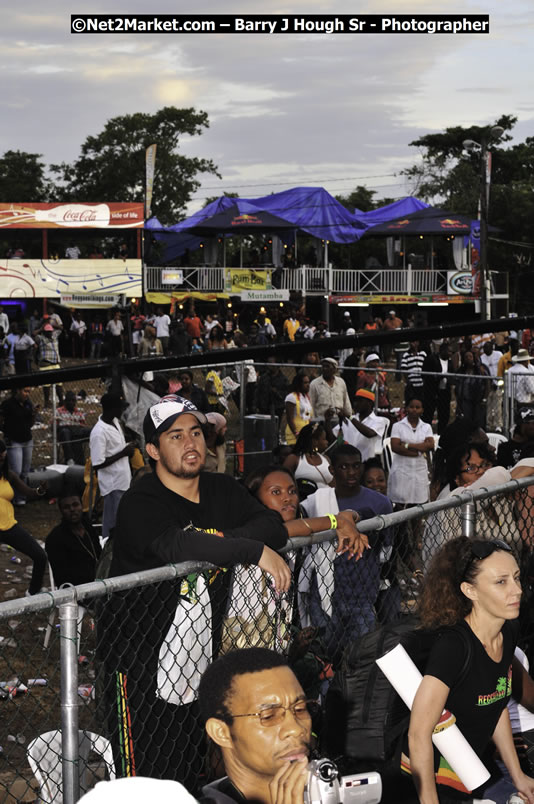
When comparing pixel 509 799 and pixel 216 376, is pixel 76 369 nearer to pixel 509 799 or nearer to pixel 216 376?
pixel 509 799

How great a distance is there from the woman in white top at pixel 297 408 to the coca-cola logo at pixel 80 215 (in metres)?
32.0

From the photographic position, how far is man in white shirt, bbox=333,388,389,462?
13.1 m

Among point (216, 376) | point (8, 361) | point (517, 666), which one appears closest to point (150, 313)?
point (8, 361)

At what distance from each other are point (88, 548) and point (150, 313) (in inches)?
1467

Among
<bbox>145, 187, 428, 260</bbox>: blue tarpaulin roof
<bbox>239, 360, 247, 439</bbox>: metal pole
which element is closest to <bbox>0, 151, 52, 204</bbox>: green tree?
<bbox>145, 187, 428, 260</bbox>: blue tarpaulin roof

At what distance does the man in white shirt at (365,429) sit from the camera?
13094mm

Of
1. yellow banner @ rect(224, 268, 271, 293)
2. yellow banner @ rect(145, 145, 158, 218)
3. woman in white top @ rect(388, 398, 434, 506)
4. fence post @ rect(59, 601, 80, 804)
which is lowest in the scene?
woman in white top @ rect(388, 398, 434, 506)

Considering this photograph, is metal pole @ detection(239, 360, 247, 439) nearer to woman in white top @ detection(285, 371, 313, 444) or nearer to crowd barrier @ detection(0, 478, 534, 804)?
woman in white top @ detection(285, 371, 313, 444)

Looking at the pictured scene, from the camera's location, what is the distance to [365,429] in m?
13.0

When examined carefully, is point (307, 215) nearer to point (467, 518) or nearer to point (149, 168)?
point (149, 168)

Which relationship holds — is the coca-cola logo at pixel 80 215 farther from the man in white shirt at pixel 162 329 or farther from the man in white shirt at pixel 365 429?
the man in white shirt at pixel 365 429

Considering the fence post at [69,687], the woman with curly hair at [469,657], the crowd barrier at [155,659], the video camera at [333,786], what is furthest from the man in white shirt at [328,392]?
the video camera at [333,786]

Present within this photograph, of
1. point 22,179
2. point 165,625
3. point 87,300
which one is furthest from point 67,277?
point 165,625

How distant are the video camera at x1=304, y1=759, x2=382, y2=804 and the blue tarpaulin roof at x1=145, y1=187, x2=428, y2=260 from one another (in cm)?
4230
